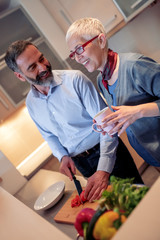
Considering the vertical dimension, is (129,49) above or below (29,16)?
below

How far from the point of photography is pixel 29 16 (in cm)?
231

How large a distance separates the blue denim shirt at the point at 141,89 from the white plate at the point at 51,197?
0.51 m

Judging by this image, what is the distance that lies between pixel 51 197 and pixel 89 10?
6.21ft

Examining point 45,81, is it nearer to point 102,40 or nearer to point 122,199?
point 102,40

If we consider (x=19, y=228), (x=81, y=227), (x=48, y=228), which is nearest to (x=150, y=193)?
(x=81, y=227)

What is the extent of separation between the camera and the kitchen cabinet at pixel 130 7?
2.16 meters

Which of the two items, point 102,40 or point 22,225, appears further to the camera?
point 102,40

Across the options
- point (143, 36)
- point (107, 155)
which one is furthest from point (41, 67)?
point (143, 36)

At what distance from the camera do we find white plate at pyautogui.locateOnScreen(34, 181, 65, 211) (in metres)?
1.16

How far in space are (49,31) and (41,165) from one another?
1.42 metres

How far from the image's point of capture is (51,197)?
1215 mm

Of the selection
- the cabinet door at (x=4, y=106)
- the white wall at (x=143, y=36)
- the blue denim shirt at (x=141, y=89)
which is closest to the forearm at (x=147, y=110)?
the blue denim shirt at (x=141, y=89)

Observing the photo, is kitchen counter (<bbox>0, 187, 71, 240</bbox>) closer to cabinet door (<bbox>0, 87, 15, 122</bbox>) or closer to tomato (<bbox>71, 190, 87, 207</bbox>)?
tomato (<bbox>71, 190, 87, 207</bbox>)

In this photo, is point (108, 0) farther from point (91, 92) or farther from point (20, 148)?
point (20, 148)
